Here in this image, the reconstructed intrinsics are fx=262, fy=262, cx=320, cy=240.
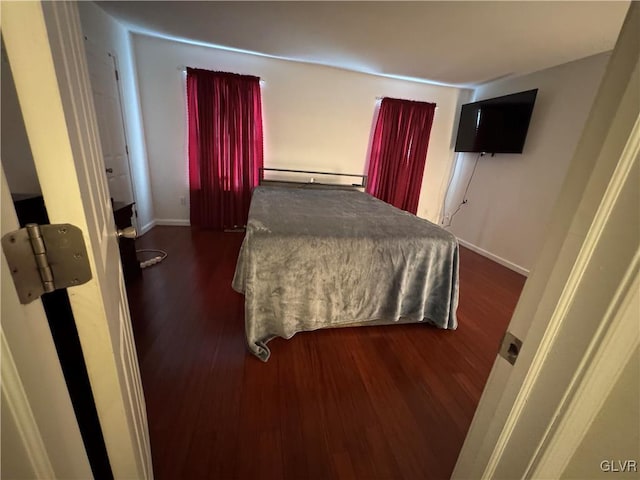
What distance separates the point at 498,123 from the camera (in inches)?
132

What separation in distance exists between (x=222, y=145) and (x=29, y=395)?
3687 mm

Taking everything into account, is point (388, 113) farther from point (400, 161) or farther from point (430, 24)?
point (430, 24)

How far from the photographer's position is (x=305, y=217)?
6.57 feet

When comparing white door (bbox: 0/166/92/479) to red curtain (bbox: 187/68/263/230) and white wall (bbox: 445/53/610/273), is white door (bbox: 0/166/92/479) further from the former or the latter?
red curtain (bbox: 187/68/263/230)

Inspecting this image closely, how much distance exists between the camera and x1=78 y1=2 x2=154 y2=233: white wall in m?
2.44

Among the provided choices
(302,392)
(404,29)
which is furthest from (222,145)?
(302,392)

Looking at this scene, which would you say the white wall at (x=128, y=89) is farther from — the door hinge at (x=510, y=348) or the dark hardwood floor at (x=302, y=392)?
the door hinge at (x=510, y=348)

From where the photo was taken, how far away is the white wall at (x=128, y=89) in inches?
96.2

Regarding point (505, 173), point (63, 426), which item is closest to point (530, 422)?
point (63, 426)

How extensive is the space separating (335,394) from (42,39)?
1.56 metres

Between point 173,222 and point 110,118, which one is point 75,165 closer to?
point 110,118

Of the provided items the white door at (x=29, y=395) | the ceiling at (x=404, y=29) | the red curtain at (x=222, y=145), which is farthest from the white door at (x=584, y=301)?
the red curtain at (x=222, y=145)

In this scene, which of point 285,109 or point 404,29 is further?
point 285,109

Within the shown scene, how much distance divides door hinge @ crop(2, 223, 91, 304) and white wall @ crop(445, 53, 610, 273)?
3.23m
